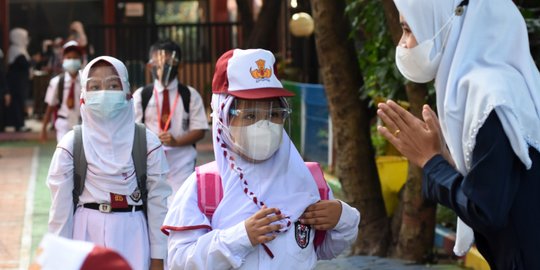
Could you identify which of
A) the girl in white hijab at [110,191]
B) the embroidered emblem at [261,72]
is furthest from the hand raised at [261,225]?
the girl in white hijab at [110,191]

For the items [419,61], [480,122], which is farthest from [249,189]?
[480,122]

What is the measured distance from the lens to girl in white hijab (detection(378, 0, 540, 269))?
3684 millimetres

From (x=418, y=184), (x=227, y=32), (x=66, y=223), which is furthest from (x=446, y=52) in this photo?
(x=227, y=32)

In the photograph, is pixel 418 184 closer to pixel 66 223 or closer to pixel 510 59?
pixel 66 223

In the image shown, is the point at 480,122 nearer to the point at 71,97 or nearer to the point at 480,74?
the point at 480,74

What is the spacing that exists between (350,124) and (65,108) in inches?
148

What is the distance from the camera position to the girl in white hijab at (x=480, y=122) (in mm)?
3684

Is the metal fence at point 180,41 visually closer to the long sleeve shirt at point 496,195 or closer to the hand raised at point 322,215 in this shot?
the hand raised at point 322,215

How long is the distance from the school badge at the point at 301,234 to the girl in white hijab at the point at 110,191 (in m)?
1.89

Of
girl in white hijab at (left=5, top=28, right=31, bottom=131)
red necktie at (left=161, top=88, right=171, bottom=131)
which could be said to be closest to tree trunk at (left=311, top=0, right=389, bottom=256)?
red necktie at (left=161, top=88, right=171, bottom=131)

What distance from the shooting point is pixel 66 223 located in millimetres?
6227

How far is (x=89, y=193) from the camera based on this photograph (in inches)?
249

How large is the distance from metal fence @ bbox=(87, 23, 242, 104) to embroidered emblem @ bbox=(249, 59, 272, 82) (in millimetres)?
16799

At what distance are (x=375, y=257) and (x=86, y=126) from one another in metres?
4.42
